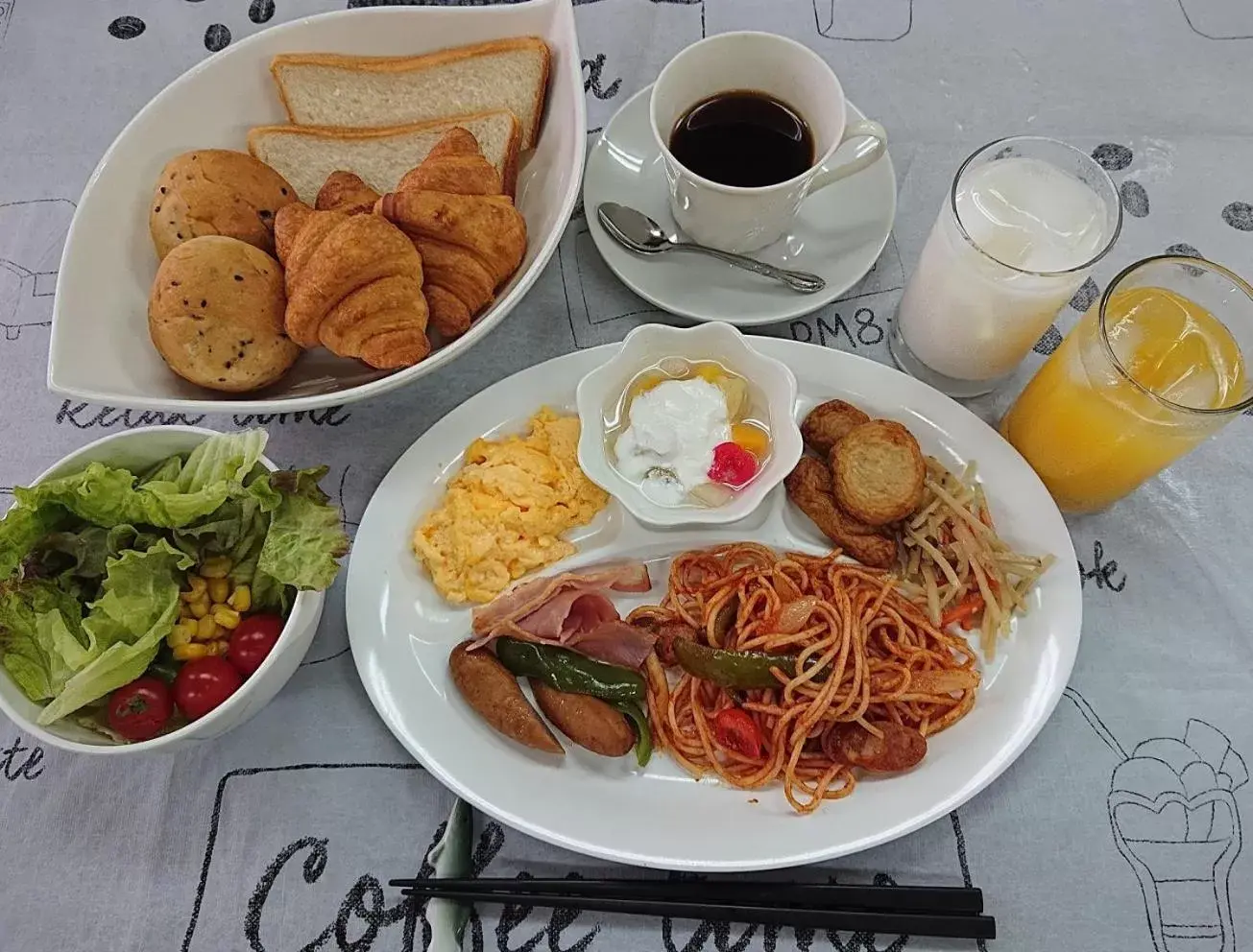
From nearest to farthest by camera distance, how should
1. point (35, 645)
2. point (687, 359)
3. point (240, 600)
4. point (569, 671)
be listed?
point (35, 645) → point (240, 600) → point (569, 671) → point (687, 359)

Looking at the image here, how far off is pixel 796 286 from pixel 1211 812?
136 cm

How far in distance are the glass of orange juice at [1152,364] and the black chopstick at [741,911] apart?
36.5 inches

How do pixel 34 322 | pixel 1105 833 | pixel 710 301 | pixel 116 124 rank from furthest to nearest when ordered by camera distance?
pixel 116 124
pixel 34 322
pixel 710 301
pixel 1105 833

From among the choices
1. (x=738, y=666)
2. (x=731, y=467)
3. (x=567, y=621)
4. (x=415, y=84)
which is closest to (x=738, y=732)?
(x=738, y=666)

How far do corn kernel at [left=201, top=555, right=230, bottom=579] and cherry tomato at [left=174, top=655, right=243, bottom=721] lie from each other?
0.16 metres

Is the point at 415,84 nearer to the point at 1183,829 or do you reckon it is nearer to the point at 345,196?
the point at 345,196

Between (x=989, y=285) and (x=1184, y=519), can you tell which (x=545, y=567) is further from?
(x=1184, y=519)

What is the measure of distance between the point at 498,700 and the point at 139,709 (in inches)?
25.0

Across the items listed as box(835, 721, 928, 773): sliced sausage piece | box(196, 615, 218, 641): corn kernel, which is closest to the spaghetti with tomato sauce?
box(835, 721, 928, 773): sliced sausage piece

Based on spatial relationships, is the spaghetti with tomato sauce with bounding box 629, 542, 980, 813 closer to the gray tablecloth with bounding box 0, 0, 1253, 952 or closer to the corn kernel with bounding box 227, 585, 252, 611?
the gray tablecloth with bounding box 0, 0, 1253, 952

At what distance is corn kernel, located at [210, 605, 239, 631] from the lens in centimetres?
161

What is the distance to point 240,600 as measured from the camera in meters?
1.63

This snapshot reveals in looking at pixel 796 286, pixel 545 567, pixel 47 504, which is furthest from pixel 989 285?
pixel 47 504

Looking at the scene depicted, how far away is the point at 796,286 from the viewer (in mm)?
1971
